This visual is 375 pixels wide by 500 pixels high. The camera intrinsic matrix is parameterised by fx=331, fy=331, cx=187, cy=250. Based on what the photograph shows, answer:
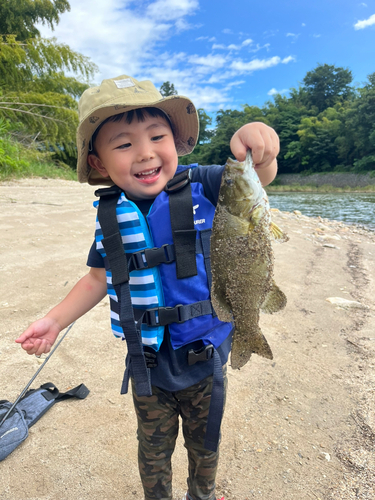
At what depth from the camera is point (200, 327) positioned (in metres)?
1.95

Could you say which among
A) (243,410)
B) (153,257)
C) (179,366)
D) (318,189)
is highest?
(153,257)

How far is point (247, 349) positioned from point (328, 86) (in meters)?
92.5

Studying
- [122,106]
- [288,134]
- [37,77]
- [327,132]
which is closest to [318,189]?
[327,132]

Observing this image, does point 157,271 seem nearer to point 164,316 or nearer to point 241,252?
point 164,316

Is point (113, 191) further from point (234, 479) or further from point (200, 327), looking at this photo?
point (234, 479)

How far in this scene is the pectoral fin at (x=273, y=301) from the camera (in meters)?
1.91

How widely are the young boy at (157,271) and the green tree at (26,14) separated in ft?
88.9

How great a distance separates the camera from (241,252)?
1717 mm

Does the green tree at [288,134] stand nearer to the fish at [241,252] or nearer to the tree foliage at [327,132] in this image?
the tree foliage at [327,132]

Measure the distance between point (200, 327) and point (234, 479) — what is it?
1.33m

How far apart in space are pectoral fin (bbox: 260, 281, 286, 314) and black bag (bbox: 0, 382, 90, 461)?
6.85ft

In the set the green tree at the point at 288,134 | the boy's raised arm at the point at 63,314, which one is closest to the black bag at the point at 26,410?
the boy's raised arm at the point at 63,314

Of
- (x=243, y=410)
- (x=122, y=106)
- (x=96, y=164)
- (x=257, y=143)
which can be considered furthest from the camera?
(x=243, y=410)

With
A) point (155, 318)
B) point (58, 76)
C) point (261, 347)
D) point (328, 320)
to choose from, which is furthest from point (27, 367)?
point (58, 76)
